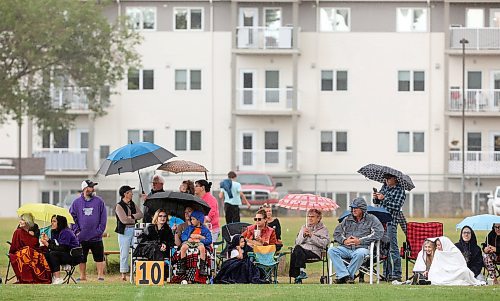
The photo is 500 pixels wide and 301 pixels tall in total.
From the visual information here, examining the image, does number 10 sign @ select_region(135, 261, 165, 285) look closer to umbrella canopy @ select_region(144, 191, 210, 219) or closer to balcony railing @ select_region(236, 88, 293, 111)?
umbrella canopy @ select_region(144, 191, 210, 219)

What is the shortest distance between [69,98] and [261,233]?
41.6m

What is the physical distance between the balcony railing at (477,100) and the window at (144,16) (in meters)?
13.9

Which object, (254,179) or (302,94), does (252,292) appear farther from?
(302,94)

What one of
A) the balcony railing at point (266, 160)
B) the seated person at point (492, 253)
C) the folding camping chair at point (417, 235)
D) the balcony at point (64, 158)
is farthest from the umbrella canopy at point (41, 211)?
the balcony at point (64, 158)

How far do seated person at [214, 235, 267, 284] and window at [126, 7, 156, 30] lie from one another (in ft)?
140

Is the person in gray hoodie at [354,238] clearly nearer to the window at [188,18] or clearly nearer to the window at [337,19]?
the window at [337,19]

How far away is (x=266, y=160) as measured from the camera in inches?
2517

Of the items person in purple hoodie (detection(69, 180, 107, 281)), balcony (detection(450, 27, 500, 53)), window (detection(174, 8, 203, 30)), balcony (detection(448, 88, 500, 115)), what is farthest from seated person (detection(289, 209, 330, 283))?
window (detection(174, 8, 203, 30))

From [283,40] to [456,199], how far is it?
34.3ft

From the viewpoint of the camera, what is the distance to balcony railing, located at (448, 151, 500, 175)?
6309 cm

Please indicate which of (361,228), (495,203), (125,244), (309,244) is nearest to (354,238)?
(361,228)

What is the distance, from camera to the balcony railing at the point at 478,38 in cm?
6325

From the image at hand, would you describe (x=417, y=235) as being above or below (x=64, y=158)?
below

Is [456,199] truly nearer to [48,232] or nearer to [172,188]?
[172,188]
